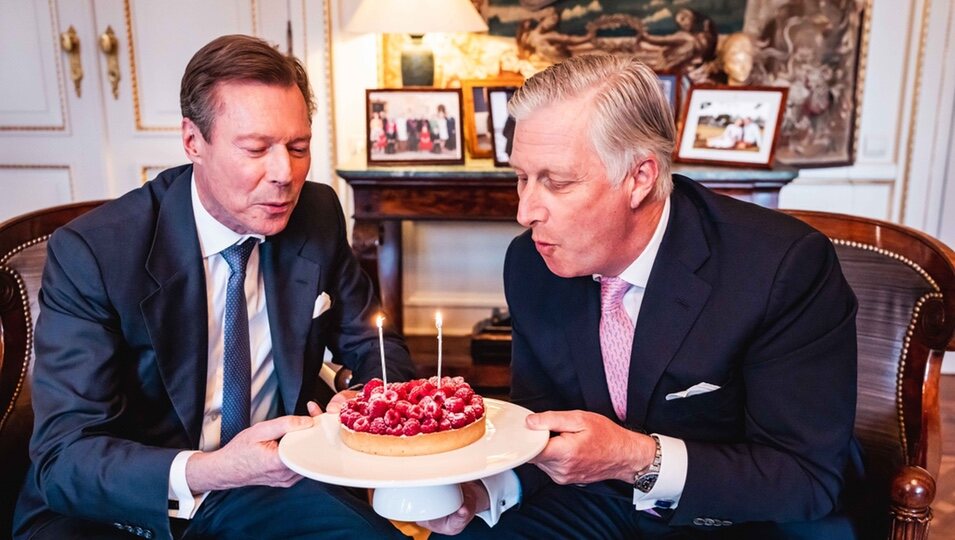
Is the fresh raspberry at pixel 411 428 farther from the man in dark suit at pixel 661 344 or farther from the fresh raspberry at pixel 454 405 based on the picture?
the man in dark suit at pixel 661 344

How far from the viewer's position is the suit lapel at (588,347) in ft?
5.78

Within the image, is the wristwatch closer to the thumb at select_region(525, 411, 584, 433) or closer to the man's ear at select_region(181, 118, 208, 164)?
the thumb at select_region(525, 411, 584, 433)

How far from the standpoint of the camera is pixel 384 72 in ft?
13.6

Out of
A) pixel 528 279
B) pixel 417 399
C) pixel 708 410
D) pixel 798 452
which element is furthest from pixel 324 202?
pixel 798 452

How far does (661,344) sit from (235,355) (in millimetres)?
912

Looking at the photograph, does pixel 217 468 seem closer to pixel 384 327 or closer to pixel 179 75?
pixel 384 327

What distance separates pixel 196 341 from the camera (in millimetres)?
1789

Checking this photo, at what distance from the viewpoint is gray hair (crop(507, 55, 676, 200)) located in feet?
5.17

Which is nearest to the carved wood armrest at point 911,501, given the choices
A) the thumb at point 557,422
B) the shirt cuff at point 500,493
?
the thumb at point 557,422

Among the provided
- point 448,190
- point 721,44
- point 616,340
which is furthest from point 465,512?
point 721,44

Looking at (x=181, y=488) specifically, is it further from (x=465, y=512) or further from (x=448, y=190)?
(x=448, y=190)

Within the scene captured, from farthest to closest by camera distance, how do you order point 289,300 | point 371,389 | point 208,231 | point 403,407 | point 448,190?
point 448,190 < point 289,300 < point 208,231 < point 371,389 < point 403,407

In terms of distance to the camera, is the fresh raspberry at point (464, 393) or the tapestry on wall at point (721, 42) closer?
the fresh raspberry at point (464, 393)

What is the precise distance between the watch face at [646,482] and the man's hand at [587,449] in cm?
2
